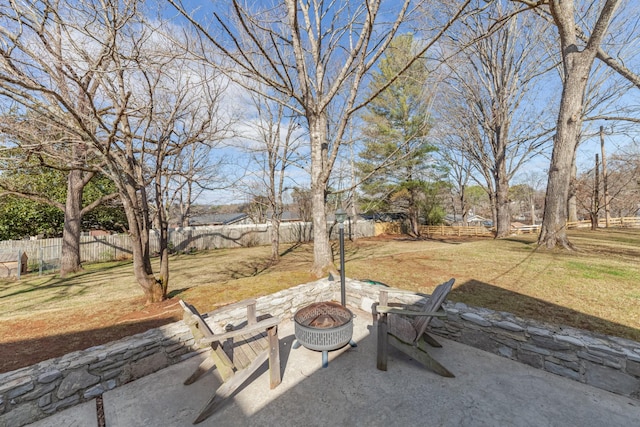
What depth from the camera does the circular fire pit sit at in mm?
2980

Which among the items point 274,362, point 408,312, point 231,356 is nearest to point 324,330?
point 274,362

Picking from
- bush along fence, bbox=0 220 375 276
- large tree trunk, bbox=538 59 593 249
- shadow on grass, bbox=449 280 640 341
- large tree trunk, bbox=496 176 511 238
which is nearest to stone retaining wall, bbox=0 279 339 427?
shadow on grass, bbox=449 280 640 341

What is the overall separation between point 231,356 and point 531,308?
4.54m

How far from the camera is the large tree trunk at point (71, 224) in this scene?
9.53m

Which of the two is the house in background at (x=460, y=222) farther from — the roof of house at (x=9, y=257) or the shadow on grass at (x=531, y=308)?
the roof of house at (x=9, y=257)

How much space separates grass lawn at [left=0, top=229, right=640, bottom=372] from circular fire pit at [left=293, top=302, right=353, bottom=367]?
2155 millimetres

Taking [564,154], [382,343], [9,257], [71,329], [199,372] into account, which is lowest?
[199,372]

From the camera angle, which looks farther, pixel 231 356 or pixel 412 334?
pixel 412 334

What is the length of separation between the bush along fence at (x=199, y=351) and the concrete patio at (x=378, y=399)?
11 centimetres

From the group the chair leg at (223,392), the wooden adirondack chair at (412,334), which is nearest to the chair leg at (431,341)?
the wooden adirondack chair at (412,334)

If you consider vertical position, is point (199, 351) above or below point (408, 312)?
below

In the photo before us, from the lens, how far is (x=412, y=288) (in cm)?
514

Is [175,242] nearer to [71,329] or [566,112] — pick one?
[71,329]

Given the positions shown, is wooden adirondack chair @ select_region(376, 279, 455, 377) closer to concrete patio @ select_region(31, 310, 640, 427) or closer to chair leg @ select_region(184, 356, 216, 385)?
concrete patio @ select_region(31, 310, 640, 427)
